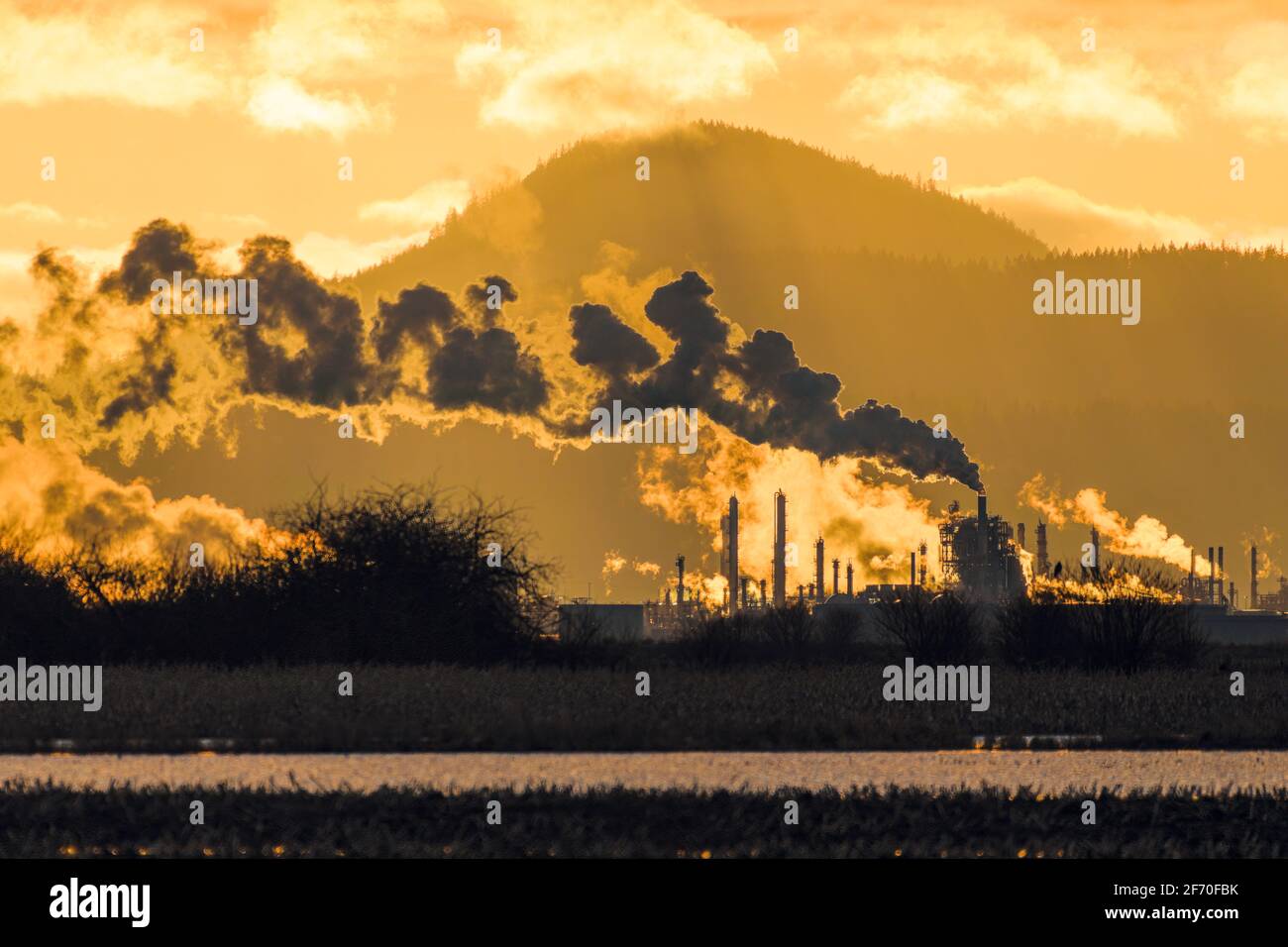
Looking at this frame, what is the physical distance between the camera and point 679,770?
74.4ft

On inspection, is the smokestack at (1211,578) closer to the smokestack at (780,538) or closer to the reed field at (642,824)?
the smokestack at (780,538)

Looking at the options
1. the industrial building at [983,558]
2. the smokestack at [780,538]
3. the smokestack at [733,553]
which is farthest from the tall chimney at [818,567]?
the industrial building at [983,558]

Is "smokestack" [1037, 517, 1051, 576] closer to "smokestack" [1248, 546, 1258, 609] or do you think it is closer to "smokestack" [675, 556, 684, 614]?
"smokestack" [675, 556, 684, 614]

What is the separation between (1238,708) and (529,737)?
40.8 ft

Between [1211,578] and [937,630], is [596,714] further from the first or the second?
[1211,578]

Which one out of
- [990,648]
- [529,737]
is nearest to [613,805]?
[529,737]

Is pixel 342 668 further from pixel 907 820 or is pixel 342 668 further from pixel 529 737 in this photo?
pixel 907 820

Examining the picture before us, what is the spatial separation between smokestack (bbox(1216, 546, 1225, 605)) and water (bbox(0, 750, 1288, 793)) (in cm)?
11220

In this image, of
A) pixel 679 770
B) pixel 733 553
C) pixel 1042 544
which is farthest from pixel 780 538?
pixel 679 770

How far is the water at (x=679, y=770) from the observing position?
20719 millimetres

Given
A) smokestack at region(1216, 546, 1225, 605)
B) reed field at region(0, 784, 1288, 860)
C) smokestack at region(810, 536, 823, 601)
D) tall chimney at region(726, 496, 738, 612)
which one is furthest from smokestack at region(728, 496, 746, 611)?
reed field at region(0, 784, 1288, 860)

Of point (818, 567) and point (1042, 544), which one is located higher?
point (1042, 544)

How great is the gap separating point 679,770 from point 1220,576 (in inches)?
5095

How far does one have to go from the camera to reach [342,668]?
40344 mm
